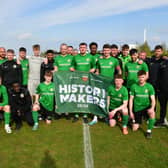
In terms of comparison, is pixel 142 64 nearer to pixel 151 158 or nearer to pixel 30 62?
pixel 151 158

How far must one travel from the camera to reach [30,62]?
6934 millimetres

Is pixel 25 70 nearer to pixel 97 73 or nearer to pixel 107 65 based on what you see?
pixel 97 73

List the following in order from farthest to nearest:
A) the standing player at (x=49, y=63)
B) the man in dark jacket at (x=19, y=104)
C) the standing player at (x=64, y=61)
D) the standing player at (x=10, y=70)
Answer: the standing player at (x=49, y=63)
the standing player at (x=64, y=61)
the standing player at (x=10, y=70)
the man in dark jacket at (x=19, y=104)

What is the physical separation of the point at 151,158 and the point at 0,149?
2.98 m

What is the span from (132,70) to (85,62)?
1344 millimetres

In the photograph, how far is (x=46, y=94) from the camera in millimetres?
6176

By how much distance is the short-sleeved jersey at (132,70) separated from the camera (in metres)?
6.07

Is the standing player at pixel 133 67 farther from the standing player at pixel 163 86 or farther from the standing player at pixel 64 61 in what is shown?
the standing player at pixel 64 61

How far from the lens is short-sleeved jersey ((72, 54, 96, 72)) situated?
20.4ft

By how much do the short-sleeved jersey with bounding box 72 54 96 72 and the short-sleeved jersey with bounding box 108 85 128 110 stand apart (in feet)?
2.91

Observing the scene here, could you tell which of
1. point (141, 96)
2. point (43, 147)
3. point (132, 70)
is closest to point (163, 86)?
point (141, 96)

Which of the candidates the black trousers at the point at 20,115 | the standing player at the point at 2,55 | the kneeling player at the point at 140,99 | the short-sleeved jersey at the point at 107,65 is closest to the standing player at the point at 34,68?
the standing player at the point at 2,55

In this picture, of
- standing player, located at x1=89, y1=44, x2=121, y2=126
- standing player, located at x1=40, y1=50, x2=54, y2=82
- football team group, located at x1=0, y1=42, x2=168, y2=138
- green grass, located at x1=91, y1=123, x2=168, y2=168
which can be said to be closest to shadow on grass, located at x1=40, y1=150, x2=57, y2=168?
green grass, located at x1=91, y1=123, x2=168, y2=168

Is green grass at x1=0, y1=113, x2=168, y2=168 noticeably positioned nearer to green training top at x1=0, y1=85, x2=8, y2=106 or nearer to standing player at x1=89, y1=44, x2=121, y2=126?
green training top at x1=0, y1=85, x2=8, y2=106
